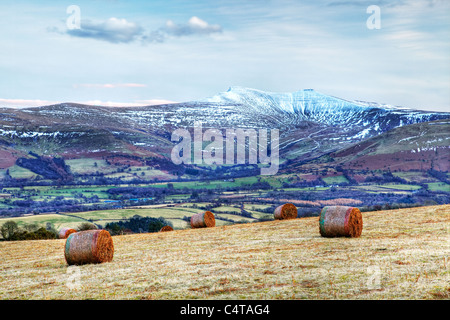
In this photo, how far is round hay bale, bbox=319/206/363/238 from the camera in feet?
68.0

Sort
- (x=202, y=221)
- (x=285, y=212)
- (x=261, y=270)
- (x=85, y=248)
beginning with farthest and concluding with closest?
(x=285, y=212), (x=202, y=221), (x=85, y=248), (x=261, y=270)

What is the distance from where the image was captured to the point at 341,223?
817 inches

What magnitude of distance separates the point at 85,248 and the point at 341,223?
1031 cm

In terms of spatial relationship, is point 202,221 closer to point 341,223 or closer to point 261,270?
point 341,223

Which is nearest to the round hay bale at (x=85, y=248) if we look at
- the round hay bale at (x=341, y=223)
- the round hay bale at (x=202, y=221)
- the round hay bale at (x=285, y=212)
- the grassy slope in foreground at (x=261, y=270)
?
the grassy slope in foreground at (x=261, y=270)

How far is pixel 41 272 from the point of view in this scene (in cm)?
1744

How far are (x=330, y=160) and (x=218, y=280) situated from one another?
623ft

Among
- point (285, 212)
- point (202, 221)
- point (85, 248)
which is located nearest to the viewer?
point (85, 248)

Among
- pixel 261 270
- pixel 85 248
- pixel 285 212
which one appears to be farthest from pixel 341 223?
pixel 285 212

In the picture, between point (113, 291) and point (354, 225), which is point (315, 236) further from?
point (113, 291)

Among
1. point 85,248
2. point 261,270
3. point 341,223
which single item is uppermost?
point 341,223

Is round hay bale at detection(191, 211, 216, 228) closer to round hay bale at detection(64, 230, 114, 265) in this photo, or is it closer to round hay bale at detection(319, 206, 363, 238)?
round hay bale at detection(319, 206, 363, 238)

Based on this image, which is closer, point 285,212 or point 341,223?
point 341,223
